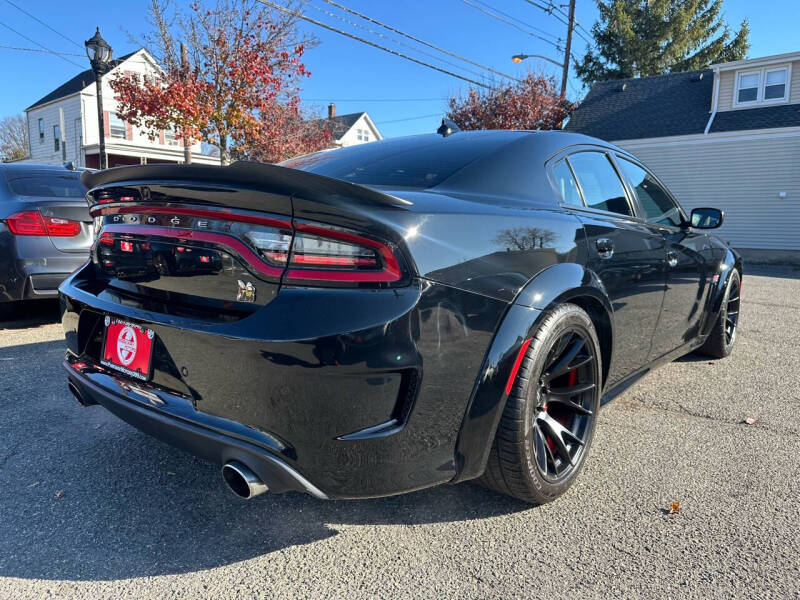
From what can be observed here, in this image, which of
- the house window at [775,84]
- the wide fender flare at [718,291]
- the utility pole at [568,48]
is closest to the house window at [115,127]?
the utility pole at [568,48]

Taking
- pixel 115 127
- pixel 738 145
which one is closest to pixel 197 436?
pixel 738 145

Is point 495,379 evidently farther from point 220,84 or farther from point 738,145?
point 738,145

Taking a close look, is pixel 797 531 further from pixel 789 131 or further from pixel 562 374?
→ pixel 789 131

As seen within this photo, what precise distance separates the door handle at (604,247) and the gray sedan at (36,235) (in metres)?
4.14

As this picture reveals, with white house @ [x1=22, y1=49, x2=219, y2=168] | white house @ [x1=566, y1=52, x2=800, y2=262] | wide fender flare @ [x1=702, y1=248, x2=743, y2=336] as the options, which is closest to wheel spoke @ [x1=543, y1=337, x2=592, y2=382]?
wide fender flare @ [x1=702, y1=248, x2=743, y2=336]

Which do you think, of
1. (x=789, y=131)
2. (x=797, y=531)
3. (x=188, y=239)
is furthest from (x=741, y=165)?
(x=188, y=239)

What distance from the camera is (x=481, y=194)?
6.77 ft

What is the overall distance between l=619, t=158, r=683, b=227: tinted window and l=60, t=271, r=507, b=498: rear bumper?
6.21 ft

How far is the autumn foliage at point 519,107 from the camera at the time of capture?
22.1 m

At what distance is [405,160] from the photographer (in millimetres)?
2410

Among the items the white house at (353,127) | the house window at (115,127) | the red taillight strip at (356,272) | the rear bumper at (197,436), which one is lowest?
the rear bumper at (197,436)

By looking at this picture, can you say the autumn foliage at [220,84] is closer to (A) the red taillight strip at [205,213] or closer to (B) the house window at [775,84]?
(A) the red taillight strip at [205,213]

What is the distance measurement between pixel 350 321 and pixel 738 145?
1941cm

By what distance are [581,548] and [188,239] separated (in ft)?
5.54
